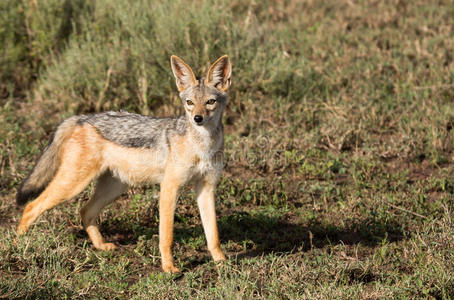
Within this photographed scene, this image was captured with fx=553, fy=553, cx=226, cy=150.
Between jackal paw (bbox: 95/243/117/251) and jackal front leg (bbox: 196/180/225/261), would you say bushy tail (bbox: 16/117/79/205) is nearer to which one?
jackal paw (bbox: 95/243/117/251)

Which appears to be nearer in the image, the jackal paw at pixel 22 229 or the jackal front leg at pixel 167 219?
the jackal front leg at pixel 167 219

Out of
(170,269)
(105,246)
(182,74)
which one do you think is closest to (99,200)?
(105,246)

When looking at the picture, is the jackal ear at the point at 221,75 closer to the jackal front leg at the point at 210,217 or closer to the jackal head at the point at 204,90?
the jackal head at the point at 204,90

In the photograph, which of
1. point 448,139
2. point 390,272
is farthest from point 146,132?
point 448,139

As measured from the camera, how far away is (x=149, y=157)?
567 cm

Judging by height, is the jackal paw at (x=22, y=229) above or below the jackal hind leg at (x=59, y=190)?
below

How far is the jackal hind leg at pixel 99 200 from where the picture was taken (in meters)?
6.09

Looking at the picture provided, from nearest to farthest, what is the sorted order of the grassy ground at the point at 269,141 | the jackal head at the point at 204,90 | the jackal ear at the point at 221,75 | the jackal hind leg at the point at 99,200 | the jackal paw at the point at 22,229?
the grassy ground at the point at 269,141 → the jackal head at the point at 204,90 → the jackal ear at the point at 221,75 → the jackal paw at the point at 22,229 → the jackal hind leg at the point at 99,200

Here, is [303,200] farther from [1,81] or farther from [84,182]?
[1,81]

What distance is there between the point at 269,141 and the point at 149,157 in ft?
9.10

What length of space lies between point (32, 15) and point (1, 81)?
4.25ft

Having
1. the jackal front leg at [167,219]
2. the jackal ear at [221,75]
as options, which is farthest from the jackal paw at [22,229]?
the jackal ear at [221,75]

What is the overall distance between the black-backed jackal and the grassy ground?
1.28ft

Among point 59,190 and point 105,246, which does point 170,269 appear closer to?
point 105,246
